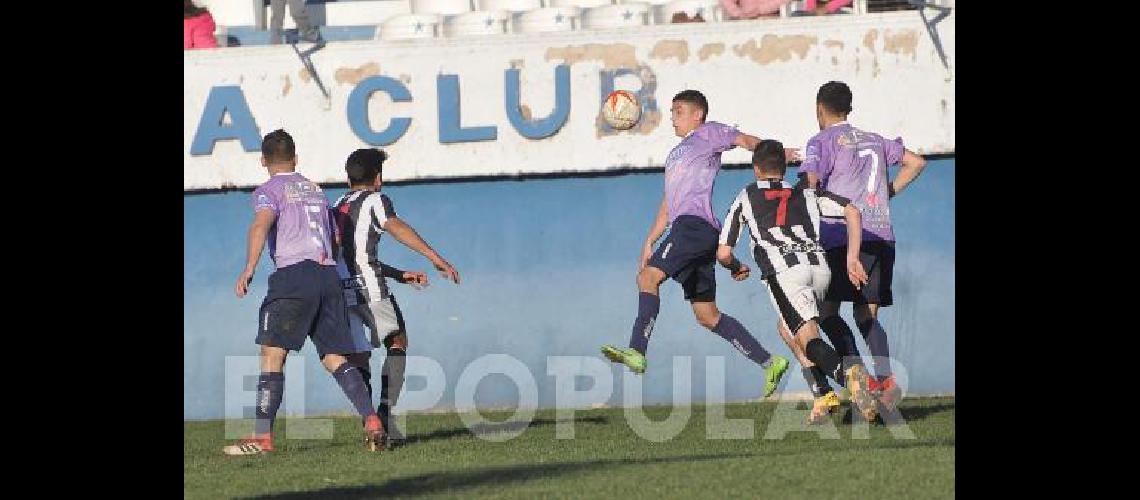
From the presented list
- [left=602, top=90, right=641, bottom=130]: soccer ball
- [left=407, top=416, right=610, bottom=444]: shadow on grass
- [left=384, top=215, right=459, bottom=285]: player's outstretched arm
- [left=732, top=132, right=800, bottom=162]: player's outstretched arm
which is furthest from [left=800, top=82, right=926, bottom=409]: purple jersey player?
[left=602, top=90, right=641, bottom=130]: soccer ball

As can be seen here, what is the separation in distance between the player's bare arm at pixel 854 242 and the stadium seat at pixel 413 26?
7.72 m

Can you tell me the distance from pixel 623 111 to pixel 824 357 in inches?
223

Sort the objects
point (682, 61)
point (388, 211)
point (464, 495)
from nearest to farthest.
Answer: point (464, 495) → point (388, 211) → point (682, 61)

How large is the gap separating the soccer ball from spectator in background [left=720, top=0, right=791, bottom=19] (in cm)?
140

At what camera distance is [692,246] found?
14.6 meters

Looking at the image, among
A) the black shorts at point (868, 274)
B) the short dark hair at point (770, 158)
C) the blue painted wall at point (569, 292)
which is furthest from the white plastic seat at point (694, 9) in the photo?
the short dark hair at point (770, 158)

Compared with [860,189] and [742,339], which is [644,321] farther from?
[860,189]

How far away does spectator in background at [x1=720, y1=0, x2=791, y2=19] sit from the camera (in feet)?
61.1

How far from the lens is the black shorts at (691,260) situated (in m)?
14.6

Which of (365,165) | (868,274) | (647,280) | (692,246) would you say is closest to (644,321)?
(647,280)
